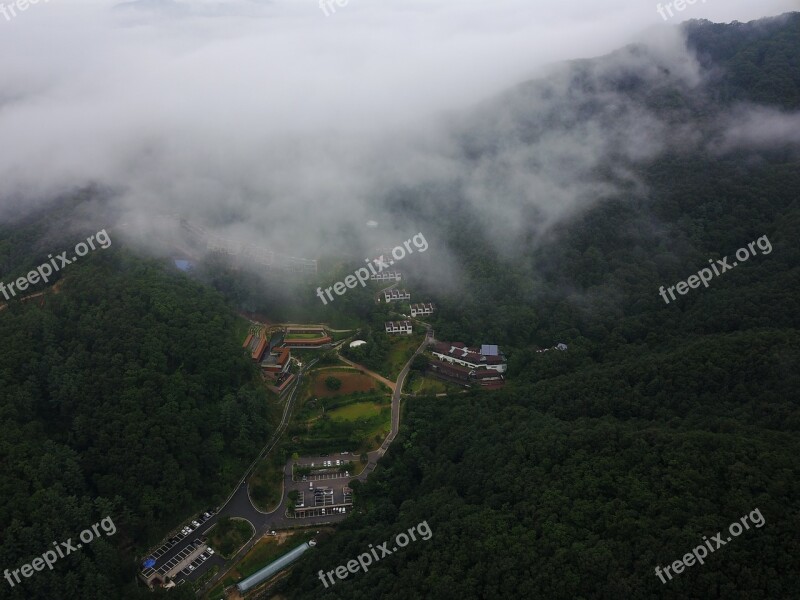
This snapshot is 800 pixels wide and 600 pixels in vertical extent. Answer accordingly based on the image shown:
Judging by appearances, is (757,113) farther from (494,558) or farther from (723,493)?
(494,558)

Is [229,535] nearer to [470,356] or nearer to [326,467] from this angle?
[326,467]

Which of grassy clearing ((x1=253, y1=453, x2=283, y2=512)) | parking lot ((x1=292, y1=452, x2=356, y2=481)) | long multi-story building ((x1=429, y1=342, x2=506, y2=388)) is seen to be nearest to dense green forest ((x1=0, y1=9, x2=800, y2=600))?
grassy clearing ((x1=253, y1=453, x2=283, y2=512))

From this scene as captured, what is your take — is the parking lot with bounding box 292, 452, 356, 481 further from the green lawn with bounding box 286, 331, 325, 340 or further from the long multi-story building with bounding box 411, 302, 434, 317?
the long multi-story building with bounding box 411, 302, 434, 317

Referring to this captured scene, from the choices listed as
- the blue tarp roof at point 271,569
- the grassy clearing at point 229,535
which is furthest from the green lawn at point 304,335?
the blue tarp roof at point 271,569

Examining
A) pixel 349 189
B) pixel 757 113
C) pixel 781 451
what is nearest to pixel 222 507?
pixel 781 451

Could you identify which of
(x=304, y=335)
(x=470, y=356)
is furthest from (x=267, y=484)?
(x=470, y=356)
